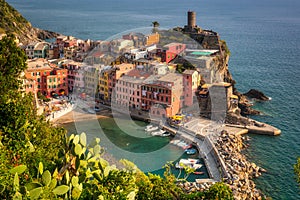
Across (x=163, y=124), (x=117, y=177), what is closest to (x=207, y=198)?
(x=117, y=177)

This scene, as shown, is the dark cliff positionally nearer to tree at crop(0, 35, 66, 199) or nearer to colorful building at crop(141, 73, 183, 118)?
colorful building at crop(141, 73, 183, 118)

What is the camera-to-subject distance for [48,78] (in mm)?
27953

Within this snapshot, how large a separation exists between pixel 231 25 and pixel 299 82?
136 feet

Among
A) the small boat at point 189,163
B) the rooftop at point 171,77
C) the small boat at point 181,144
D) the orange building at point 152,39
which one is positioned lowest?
the small boat at point 189,163

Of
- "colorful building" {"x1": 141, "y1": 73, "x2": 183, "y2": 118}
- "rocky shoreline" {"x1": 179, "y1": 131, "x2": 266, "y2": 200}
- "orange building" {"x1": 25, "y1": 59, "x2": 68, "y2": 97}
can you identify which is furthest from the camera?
"orange building" {"x1": 25, "y1": 59, "x2": 68, "y2": 97}

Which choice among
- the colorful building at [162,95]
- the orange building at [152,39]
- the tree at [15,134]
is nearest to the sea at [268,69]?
the colorful building at [162,95]

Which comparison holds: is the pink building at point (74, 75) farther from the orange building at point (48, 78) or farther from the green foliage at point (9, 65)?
the green foliage at point (9, 65)

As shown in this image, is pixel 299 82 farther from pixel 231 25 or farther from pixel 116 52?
pixel 231 25

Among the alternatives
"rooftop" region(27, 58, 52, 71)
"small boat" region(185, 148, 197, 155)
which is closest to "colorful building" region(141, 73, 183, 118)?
"small boat" region(185, 148, 197, 155)

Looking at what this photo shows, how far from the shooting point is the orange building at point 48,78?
27.9 m

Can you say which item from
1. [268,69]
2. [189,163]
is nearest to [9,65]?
[189,163]

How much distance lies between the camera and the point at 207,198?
8.41 meters

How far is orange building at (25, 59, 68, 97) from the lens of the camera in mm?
27906

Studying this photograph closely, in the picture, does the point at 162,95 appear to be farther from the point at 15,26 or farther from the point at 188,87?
the point at 15,26
